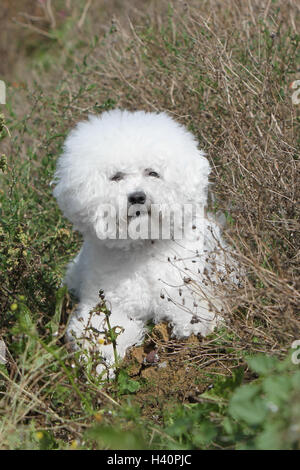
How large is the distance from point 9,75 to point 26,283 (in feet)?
18.9

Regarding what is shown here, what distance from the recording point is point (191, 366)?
278 cm

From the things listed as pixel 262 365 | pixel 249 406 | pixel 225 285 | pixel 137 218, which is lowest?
pixel 249 406

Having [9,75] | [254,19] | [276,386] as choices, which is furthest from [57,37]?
[276,386]

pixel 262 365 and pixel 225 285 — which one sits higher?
pixel 225 285

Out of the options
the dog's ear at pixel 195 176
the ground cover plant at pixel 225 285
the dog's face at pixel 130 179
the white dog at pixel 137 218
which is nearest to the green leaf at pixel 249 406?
the ground cover plant at pixel 225 285

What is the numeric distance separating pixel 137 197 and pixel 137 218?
11 centimetres

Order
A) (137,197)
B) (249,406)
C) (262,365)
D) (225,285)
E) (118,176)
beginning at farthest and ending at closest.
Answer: (118,176)
(137,197)
(225,285)
(262,365)
(249,406)

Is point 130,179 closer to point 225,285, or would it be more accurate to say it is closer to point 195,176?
point 195,176

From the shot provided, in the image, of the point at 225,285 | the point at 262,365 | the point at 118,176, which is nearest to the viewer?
the point at 262,365

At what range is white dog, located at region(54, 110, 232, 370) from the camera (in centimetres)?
278

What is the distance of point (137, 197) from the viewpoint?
2.71m

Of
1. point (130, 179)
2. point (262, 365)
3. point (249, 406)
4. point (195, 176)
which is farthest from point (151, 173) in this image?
point (249, 406)

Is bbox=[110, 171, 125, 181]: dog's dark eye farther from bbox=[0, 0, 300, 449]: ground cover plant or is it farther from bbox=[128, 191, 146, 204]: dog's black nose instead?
bbox=[0, 0, 300, 449]: ground cover plant

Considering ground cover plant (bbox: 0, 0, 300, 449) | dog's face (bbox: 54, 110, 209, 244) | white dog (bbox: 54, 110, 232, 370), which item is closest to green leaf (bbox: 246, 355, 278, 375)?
ground cover plant (bbox: 0, 0, 300, 449)
